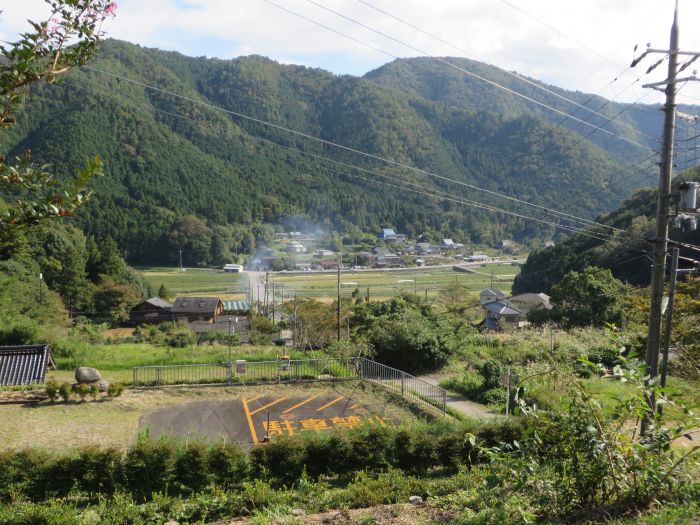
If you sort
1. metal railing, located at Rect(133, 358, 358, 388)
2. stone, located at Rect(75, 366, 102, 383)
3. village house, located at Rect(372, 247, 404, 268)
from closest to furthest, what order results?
1. stone, located at Rect(75, 366, 102, 383)
2. metal railing, located at Rect(133, 358, 358, 388)
3. village house, located at Rect(372, 247, 404, 268)

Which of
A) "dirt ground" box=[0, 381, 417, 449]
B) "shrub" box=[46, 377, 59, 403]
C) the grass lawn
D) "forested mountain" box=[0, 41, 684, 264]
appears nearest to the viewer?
"dirt ground" box=[0, 381, 417, 449]

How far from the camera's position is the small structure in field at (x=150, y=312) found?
1559 inches

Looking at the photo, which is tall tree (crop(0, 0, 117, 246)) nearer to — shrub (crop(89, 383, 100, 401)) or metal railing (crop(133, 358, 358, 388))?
shrub (crop(89, 383, 100, 401))

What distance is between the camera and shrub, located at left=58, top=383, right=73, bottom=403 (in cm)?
1393

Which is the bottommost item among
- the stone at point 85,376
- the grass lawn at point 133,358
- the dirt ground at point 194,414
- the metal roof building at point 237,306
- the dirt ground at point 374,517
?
the metal roof building at point 237,306

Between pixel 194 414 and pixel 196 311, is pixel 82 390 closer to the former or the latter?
pixel 194 414

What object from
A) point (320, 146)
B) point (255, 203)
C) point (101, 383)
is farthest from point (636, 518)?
point (320, 146)

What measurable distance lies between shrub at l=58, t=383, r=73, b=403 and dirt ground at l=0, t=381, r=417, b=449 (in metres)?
0.19

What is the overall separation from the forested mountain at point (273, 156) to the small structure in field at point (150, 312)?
19.6 m

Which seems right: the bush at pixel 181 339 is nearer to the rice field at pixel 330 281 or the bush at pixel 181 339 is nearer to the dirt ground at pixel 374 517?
the rice field at pixel 330 281

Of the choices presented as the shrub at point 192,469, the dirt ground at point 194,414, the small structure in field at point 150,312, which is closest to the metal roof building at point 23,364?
the dirt ground at point 194,414

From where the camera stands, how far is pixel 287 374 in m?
16.8

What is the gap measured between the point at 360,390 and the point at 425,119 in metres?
125

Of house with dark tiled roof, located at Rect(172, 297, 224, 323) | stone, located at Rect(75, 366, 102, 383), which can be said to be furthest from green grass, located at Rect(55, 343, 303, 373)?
house with dark tiled roof, located at Rect(172, 297, 224, 323)
